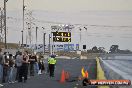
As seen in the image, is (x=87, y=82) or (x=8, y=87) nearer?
(x=87, y=82)

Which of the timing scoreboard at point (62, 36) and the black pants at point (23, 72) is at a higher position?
the timing scoreboard at point (62, 36)

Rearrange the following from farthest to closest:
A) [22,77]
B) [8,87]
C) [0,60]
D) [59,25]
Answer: [59,25]
[22,77]
[0,60]
[8,87]

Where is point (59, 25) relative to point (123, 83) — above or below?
above

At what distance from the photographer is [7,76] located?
28.9 m

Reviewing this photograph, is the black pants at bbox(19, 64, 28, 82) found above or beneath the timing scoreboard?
beneath

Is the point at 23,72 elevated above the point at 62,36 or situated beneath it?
situated beneath

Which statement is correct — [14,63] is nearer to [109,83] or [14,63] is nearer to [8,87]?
[8,87]

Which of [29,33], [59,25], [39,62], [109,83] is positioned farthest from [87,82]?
[29,33]

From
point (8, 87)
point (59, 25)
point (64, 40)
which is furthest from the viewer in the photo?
point (59, 25)

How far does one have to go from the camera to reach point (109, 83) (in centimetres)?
1462

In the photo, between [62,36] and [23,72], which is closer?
[23,72]

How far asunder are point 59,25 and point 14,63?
58085mm

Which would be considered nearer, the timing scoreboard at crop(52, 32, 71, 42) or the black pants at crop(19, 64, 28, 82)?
the black pants at crop(19, 64, 28, 82)

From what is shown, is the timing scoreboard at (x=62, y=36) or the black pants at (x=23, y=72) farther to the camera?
the timing scoreboard at (x=62, y=36)
